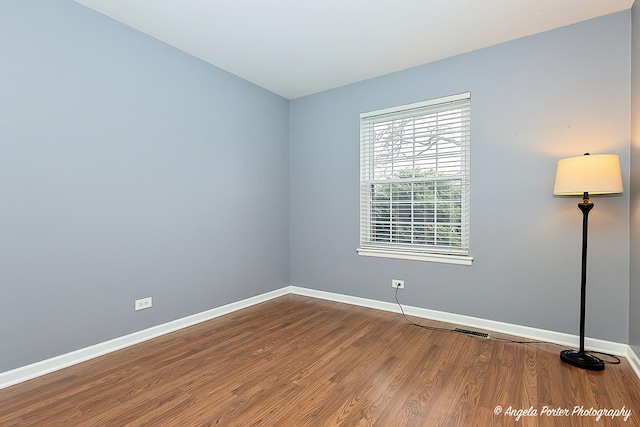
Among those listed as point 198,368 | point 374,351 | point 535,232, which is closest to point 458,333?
point 374,351

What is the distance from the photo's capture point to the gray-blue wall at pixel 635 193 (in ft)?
7.51

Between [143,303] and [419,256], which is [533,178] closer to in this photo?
[419,256]

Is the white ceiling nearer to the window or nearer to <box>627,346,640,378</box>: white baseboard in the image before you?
the window

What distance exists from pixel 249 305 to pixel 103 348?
1597 mm

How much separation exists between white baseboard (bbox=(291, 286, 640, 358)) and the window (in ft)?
Result: 1.91

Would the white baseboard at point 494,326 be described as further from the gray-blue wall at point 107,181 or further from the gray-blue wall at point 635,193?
the gray-blue wall at point 107,181

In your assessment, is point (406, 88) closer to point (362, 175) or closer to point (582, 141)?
point (362, 175)

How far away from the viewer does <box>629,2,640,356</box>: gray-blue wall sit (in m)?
2.29

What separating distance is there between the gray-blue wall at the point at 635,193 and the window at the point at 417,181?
3.88ft

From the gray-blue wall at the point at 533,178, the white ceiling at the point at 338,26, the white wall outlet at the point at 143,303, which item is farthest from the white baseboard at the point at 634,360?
the white wall outlet at the point at 143,303

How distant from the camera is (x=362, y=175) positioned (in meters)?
3.90

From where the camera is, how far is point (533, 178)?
285 cm

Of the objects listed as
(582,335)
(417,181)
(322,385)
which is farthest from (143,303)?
(582,335)

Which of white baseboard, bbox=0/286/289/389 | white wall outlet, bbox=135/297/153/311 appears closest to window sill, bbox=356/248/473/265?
white baseboard, bbox=0/286/289/389
